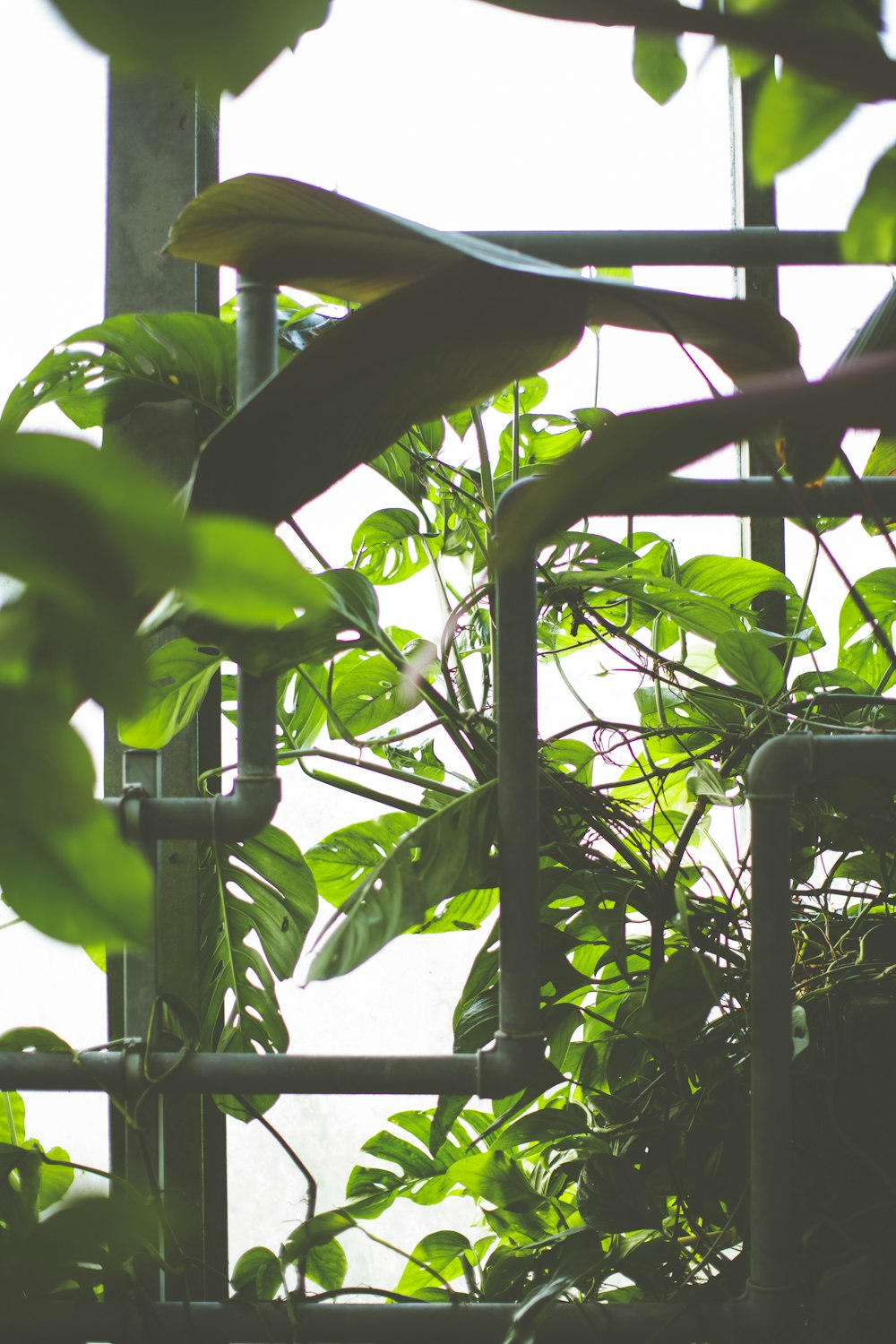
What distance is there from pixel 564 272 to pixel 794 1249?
2.40 feet

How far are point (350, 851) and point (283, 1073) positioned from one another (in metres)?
0.24

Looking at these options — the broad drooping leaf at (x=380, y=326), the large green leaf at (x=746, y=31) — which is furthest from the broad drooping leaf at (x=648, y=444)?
the broad drooping leaf at (x=380, y=326)

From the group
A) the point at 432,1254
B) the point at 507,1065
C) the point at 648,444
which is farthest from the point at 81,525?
the point at 432,1254

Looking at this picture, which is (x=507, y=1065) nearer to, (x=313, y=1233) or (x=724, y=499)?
(x=313, y=1233)

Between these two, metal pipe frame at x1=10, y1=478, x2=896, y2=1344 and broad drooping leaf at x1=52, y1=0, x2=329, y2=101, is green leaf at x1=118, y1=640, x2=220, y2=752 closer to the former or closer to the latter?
metal pipe frame at x1=10, y1=478, x2=896, y2=1344

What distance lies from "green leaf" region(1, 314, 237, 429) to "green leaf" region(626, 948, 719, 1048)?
61 centimetres

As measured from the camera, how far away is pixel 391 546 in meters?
1.02

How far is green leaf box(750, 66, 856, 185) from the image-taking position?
0.33 m

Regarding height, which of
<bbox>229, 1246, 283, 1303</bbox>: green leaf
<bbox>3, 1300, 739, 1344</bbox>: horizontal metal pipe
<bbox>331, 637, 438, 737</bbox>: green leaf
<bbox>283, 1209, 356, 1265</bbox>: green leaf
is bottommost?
<bbox>229, 1246, 283, 1303</bbox>: green leaf

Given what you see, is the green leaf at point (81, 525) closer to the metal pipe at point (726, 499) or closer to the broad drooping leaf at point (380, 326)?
the broad drooping leaf at point (380, 326)

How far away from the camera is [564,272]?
45 centimetres

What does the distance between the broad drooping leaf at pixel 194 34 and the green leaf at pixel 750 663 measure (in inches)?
27.8

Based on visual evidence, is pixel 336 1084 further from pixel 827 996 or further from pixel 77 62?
pixel 77 62

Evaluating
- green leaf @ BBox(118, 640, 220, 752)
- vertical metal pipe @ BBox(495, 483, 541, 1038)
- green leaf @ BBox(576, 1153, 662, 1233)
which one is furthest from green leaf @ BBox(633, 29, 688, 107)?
green leaf @ BBox(576, 1153, 662, 1233)
